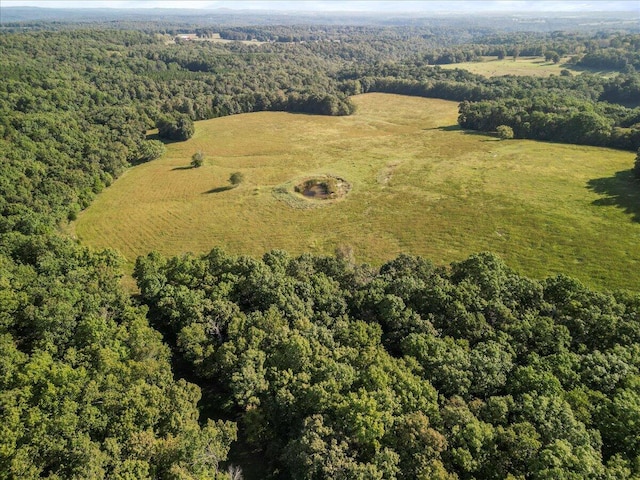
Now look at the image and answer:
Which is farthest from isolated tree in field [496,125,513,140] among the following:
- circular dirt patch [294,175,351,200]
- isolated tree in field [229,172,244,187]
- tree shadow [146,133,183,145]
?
tree shadow [146,133,183,145]

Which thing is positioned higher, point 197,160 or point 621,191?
point 621,191

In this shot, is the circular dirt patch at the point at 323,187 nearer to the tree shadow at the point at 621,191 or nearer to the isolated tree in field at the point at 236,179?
the isolated tree in field at the point at 236,179

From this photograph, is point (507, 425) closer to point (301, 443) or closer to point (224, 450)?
point (301, 443)

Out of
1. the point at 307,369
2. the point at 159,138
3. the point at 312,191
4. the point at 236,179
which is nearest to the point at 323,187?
the point at 312,191

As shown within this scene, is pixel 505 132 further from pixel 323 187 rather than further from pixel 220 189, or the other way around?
pixel 220 189

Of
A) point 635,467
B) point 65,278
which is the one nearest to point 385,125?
point 65,278

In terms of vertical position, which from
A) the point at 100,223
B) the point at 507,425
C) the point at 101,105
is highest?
the point at 101,105
